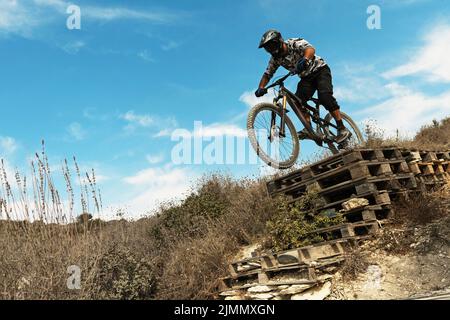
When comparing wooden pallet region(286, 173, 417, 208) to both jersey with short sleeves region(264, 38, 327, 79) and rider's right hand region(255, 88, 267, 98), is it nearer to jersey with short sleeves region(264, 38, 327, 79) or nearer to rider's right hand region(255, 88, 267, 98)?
rider's right hand region(255, 88, 267, 98)

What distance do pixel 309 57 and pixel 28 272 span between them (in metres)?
5.09

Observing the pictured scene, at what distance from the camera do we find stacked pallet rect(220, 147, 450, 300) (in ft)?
18.8

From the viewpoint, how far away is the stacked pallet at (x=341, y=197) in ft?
18.8

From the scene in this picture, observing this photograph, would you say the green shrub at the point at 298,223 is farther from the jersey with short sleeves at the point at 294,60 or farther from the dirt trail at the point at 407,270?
the jersey with short sleeves at the point at 294,60

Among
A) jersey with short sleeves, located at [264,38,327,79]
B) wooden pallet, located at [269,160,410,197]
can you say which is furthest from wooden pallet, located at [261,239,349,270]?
jersey with short sleeves, located at [264,38,327,79]

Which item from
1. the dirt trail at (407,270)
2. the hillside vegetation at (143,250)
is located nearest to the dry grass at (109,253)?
the hillside vegetation at (143,250)

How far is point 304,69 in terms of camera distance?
698 cm

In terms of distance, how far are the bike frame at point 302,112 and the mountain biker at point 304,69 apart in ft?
0.37

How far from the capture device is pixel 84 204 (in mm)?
6141

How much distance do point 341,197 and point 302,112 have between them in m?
1.63

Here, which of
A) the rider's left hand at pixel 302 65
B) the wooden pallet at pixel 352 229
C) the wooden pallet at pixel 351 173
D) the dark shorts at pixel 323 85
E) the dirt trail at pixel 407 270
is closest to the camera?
the dirt trail at pixel 407 270

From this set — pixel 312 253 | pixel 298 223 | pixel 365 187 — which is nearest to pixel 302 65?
pixel 365 187

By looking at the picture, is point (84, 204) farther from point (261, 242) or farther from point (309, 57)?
point (309, 57)
